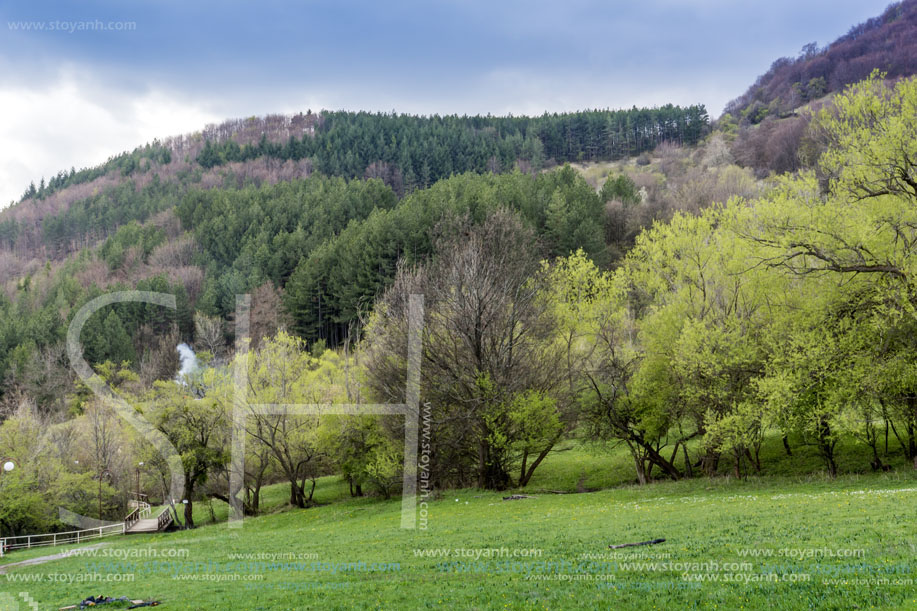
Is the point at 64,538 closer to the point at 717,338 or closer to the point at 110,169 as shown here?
the point at 717,338

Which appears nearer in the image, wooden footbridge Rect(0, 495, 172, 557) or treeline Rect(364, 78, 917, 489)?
treeline Rect(364, 78, 917, 489)

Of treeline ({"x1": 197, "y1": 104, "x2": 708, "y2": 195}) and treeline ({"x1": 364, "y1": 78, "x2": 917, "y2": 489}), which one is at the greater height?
treeline ({"x1": 197, "y1": 104, "x2": 708, "y2": 195})

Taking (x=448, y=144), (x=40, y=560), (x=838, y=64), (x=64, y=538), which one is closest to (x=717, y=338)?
(x=40, y=560)

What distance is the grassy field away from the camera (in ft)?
33.4

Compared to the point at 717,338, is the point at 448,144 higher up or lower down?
higher up

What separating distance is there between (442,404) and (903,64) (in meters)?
181

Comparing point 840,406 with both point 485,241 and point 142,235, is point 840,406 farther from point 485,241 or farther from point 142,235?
point 142,235

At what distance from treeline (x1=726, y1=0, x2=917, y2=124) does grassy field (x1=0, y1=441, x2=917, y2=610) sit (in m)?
171

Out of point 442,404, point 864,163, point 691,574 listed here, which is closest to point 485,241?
point 442,404

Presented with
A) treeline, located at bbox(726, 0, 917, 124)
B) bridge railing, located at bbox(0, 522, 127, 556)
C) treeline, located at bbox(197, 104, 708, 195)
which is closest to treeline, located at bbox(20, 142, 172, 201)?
treeline, located at bbox(197, 104, 708, 195)

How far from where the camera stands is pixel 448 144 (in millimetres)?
168000

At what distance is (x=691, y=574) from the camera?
11070 mm

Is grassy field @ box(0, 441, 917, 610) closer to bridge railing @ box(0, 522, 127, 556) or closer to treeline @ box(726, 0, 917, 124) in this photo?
bridge railing @ box(0, 522, 127, 556)

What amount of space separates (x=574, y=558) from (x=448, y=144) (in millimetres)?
163061
